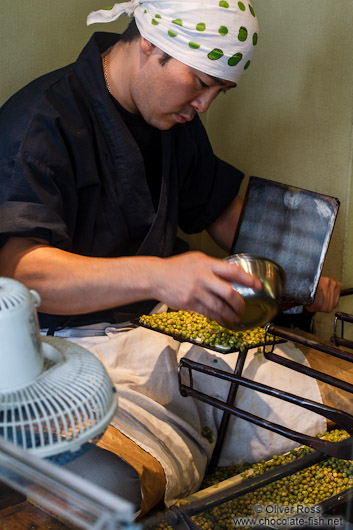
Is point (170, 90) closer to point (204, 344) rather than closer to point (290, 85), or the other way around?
point (204, 344)

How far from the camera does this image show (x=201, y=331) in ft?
5.41

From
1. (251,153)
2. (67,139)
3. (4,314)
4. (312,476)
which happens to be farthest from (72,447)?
(251,153)

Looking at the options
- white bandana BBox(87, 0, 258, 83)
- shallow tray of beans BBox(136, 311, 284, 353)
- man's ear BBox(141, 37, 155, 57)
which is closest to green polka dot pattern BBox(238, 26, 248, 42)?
white bandana BBox(87, 0, 258, 83)

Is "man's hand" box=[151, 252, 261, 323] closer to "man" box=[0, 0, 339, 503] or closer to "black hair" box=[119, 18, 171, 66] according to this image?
"man" box=[0, 0, 339, 503]

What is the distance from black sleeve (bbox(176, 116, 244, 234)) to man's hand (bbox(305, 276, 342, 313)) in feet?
1.41

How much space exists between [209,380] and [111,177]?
62cm

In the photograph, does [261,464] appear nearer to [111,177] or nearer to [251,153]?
[111,177]

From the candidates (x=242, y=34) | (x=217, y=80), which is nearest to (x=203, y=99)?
(x=217, y=80)

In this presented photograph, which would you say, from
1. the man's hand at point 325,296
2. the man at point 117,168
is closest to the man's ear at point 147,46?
the man at point 117,168

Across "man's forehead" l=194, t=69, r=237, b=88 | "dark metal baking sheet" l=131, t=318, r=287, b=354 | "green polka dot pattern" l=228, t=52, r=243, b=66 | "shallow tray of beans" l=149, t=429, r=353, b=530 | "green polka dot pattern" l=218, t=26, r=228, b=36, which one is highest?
"green polka dot pattern" l=218, t=26, r=228, b=36

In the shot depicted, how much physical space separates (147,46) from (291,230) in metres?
0.73

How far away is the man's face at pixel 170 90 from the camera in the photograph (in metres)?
1.53

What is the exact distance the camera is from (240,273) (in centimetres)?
119

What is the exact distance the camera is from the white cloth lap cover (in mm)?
1434
